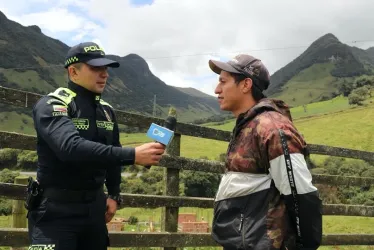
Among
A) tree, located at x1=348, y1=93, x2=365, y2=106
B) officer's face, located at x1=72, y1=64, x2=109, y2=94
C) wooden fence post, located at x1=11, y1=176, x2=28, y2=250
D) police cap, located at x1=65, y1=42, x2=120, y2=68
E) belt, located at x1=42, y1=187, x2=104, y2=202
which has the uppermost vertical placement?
tree, located at x1=348, y1=93, x2=365, y2=106

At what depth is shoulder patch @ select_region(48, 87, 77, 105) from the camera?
270cm

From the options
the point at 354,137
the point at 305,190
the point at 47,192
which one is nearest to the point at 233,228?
the point at 305,190

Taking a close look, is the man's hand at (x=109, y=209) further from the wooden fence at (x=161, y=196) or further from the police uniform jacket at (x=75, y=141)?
the wooden fence at (x=161, y=196)

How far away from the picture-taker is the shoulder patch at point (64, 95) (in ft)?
→ 8.86

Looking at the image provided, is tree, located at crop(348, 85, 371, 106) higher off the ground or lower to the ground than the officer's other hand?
higher

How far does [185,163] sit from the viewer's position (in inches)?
195

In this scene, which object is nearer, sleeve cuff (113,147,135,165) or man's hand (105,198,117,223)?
sleeve cuff (113,147,135,165)

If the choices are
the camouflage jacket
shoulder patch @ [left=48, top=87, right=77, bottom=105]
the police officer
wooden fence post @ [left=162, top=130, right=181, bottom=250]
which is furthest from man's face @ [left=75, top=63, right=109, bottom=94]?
wooden fence post @ [left=162, top=130, right=181, bottom=250]

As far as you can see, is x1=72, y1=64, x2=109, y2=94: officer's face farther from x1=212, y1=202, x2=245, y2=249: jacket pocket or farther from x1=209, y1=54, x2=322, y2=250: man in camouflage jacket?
x1=212, y1=202, x2=245, y2=249: jacket pocket

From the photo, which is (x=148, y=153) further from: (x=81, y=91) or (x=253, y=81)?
(x=253, y=81)

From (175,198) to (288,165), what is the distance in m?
2.71

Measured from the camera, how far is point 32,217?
2.69 metres

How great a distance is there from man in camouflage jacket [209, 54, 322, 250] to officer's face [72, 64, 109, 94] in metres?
0.89

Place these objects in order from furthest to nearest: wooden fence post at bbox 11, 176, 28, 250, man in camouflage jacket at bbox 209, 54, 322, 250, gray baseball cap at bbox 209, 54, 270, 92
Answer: wooden fence post at bbox 11, 176, 28, 250 < gray baseball cap at bbox 209, 54, 270, 92 < man in camouflage jacket at bbox 209, 54, 322, 250
